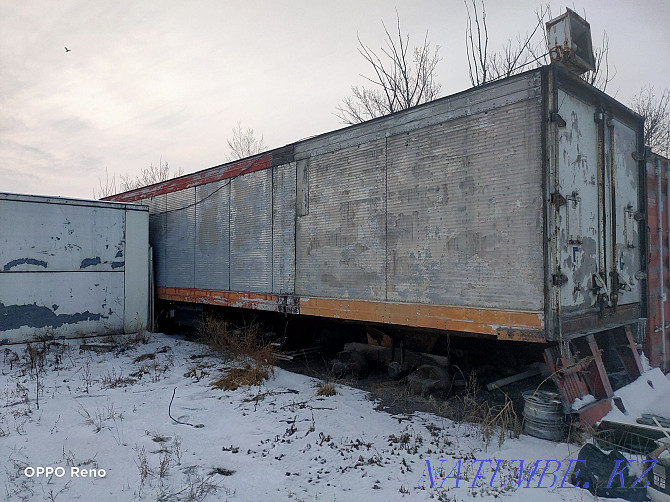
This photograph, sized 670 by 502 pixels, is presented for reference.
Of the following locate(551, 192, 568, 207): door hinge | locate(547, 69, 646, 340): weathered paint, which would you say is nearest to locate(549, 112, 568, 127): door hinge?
locate(547, 69, 646, 340): weathered paint

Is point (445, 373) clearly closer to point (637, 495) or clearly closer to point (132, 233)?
point (637, 495)

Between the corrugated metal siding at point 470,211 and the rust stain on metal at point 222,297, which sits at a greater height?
the corrugated metal siding at point 470,211

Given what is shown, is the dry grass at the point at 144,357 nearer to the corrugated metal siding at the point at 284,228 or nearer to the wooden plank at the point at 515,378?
the corrugated metal siding at the point at 284,228

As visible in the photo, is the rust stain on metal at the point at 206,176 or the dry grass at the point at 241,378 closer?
the dry grass at the point at 241,378

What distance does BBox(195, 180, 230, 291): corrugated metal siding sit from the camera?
26.6ft

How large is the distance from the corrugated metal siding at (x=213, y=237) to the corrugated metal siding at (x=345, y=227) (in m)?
2.08

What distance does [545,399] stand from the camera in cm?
419

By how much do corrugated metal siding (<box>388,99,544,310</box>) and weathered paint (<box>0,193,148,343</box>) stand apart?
6315mm

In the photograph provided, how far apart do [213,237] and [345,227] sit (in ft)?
11.3

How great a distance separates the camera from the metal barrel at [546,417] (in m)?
4.09

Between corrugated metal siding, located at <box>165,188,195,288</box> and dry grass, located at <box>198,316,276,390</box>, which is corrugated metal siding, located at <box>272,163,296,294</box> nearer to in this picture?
dry grass, located at <box>198,316,276,390</box>

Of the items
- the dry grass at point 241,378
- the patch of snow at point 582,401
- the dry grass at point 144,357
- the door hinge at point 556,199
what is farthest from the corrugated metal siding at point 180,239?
the patch of snow at point 582,401

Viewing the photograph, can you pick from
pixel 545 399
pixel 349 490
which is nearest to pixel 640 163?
pixel 545 399

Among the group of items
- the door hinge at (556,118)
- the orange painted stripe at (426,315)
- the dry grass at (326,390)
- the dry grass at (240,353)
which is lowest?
the dry grass at (326,390)
